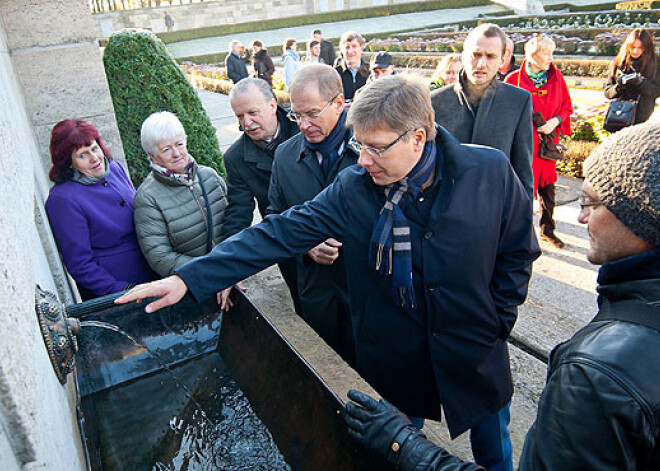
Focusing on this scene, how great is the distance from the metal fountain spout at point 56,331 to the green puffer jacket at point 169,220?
0.83m

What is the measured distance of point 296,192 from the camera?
2.63m

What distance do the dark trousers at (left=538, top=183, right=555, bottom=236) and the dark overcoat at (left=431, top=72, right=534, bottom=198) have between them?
1.30m

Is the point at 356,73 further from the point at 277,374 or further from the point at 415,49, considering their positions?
the point at 415,49

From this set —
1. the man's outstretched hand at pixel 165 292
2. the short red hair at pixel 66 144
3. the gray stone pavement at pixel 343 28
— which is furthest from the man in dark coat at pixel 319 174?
the gray stone pavement at pixel 343 28

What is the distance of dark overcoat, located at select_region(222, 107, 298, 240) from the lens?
3.03 metres

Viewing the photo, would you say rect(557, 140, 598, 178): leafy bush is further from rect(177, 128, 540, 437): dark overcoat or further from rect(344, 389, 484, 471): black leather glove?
rect(344, 389, 484, 471): black leather glove

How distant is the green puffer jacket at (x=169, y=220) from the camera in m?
2.78

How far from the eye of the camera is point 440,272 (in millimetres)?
1919

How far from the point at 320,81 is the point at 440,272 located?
112cm

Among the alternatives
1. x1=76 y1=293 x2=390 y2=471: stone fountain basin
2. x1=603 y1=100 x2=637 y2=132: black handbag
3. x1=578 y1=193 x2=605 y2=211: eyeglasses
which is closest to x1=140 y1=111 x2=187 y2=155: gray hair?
x1=76 y1=293 x2=390 y2=471: stone fountain basin

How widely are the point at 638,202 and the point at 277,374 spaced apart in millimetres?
1692

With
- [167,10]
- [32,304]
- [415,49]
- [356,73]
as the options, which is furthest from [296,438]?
[167,10]

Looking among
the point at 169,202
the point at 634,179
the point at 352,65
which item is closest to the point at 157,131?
the point at 169,202

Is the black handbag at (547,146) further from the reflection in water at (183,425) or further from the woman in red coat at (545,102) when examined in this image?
the reflection in water at (183,425)
